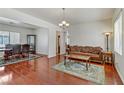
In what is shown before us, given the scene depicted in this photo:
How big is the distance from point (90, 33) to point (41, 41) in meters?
4.45

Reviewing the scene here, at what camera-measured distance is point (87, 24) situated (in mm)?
7016

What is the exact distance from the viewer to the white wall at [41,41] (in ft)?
28.3

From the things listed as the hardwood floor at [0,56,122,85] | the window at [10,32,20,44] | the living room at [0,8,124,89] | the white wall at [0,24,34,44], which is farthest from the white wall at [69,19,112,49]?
the window at [10,32,20,44]

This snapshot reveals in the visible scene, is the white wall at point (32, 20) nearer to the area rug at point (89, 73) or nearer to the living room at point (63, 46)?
the living room at point (63, 46)

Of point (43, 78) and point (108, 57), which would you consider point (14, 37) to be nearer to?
point (43, 78)

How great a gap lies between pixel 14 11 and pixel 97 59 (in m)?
4.77

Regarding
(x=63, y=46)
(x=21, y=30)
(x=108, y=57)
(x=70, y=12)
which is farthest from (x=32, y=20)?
(x=108, y=57)

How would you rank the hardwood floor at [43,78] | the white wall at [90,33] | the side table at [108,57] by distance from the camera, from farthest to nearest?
the white wall at [90,33] → the side table at [108,57] → the hardwood floor at [43,78]

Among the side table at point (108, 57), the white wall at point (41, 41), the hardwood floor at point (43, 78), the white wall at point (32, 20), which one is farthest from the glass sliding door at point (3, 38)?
the side table at point (108, 57)

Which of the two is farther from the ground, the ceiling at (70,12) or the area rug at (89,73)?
the ceiling at (70,12)

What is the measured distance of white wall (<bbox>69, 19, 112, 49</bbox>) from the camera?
20.8ft

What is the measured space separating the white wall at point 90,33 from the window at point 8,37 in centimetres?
488
